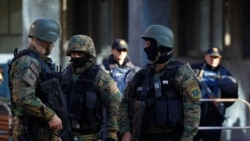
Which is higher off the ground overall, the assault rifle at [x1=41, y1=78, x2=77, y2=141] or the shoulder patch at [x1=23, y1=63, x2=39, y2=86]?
the shoulder patch at [x1=23, y1=63, x2=39, y2=86]

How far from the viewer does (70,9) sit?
44.6ft

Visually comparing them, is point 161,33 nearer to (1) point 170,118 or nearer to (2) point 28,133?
(1) point 170,118

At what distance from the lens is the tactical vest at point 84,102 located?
6578mm

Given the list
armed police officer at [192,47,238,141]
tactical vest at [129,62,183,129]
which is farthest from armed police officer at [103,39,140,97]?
tactical vest at [129,62,183,129]

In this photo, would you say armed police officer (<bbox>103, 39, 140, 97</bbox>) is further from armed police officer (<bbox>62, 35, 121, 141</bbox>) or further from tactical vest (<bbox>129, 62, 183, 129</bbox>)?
tactical vest (<bbox>129, 62, 183, 129</bbox>)

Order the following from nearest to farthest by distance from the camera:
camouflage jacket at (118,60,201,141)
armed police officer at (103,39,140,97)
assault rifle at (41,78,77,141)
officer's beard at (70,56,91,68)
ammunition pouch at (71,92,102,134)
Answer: camouflage jacket at (118,60,201,141), assault rifle at (41,78,77,141), ammunition pouch at (71,92,102,134), officer's beard at (70,56,91,68), armed police officer at (103,39,140,97)

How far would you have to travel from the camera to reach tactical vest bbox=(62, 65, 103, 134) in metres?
6.58

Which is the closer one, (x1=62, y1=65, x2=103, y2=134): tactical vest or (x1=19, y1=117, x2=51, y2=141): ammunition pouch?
(x1=19, y1=117, x2=51, y2=141): ammunition pouch

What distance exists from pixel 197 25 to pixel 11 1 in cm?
379

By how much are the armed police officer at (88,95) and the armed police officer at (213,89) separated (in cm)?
346

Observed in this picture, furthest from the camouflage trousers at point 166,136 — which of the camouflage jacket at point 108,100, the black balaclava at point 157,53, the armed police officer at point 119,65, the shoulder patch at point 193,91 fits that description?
the armed police officer at point 119,65

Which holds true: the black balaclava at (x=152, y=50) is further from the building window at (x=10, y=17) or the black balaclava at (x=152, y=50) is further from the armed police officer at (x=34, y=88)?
the building window at (x=10, y=17)

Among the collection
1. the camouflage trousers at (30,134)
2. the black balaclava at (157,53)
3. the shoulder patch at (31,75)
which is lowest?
the camouflage trousers at (30,134)

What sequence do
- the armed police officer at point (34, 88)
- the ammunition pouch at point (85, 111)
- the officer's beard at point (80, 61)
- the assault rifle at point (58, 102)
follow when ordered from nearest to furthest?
1. the armed police officer at point (34, 88)
2. the assault rifle at point (58, 102)
3. the ammunition pouch at point (85, 111)
4. the officer's beard at point (80, 61)
